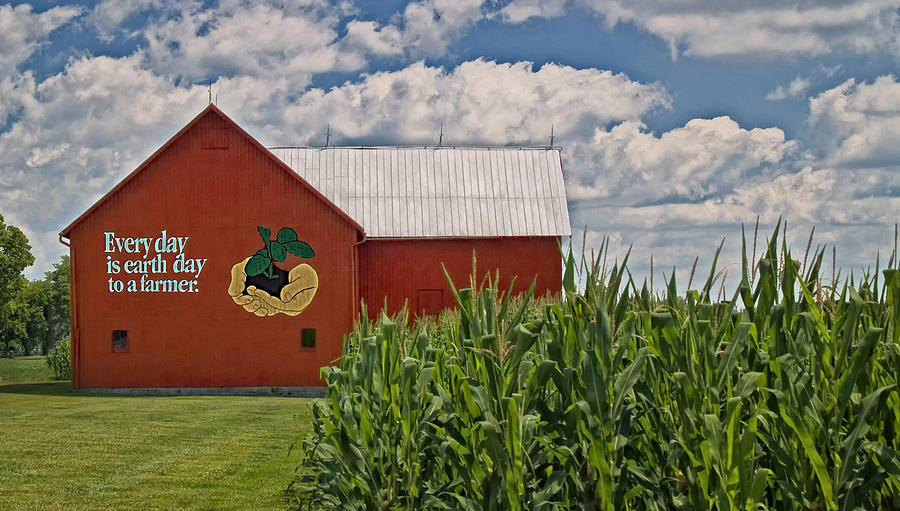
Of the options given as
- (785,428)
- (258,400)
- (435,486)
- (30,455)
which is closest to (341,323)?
(258,400)

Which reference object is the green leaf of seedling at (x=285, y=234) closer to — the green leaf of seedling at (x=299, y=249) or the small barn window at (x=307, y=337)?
the green leaf of seedling at (x=299, y=249)

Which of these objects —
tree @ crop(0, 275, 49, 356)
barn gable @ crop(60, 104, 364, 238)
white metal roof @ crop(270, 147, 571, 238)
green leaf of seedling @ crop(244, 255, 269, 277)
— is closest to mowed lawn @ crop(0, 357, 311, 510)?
green leaf of seedling @ crop(244, 255, 269, 277)

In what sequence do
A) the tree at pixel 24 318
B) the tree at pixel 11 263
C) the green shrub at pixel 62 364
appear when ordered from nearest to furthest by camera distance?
the green shrub at pixel 62 364 < the tree at pixel 11 263 < the tree at pixel 24 318

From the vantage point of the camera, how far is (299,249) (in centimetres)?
2895

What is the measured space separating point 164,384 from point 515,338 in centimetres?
2396

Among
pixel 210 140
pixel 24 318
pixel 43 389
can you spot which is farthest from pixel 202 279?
pixel 24 318

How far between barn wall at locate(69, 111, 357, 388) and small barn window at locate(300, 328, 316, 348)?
0.11 metres

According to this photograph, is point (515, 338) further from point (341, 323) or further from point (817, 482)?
point (341, 323)

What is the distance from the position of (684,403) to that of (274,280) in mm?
23986

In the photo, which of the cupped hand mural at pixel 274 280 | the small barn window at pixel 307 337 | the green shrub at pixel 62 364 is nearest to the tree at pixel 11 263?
the green shrub at pixel 62 364

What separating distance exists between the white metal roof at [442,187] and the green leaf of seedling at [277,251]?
14.3 ft

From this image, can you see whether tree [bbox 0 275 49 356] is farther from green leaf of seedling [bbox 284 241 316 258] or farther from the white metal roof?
green leaf of seedling [bbox 284 241 316 258]

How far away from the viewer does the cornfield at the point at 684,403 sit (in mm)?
5816

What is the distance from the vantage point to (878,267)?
685cm
